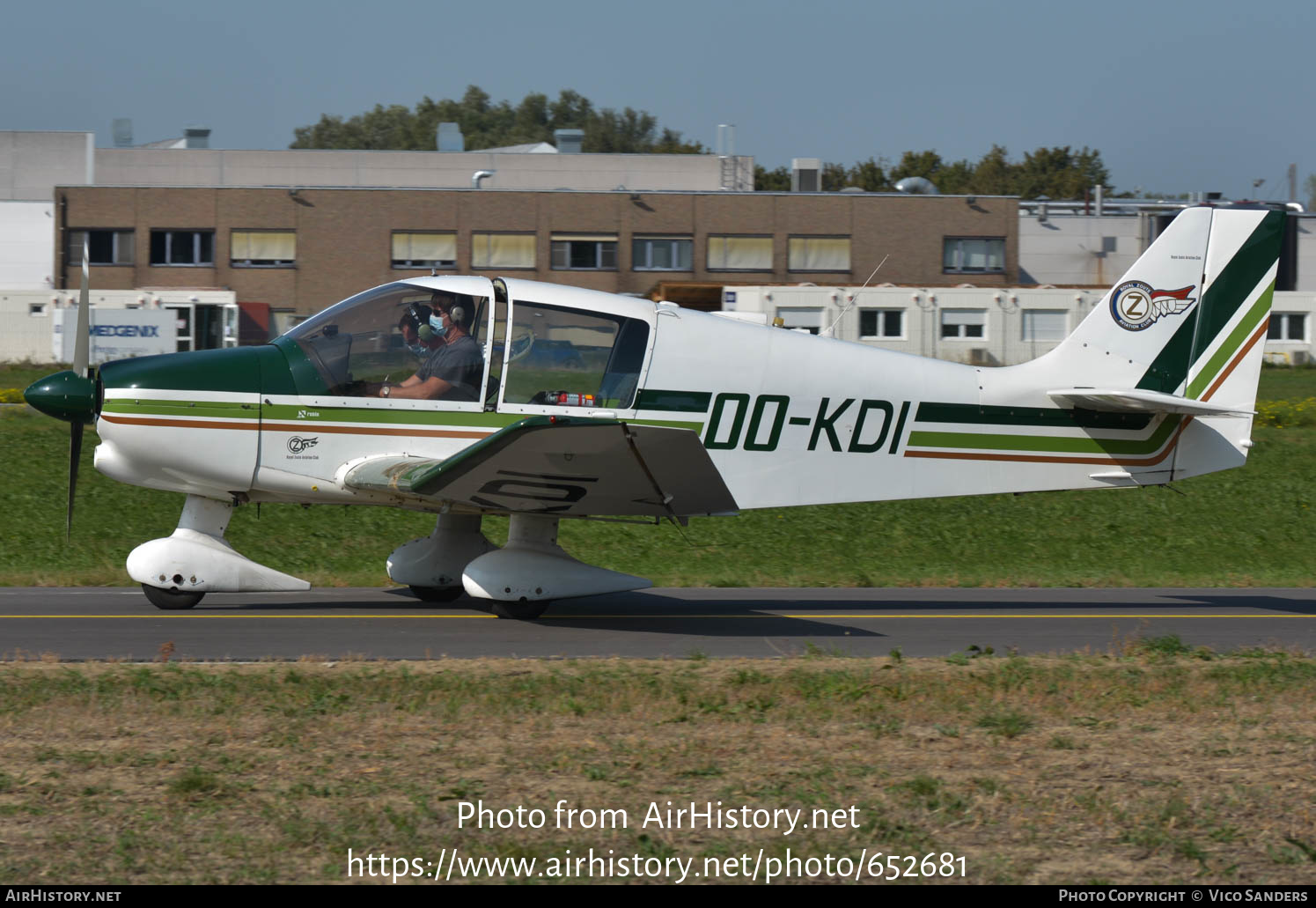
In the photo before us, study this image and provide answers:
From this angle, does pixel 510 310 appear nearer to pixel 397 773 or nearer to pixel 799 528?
pixel 397 773

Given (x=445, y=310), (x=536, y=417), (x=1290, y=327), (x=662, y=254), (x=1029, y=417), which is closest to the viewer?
(x=536, y=417)

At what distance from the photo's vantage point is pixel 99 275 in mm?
45312

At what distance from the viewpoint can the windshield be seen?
30.9 ft

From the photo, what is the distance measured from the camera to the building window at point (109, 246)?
45219 mm

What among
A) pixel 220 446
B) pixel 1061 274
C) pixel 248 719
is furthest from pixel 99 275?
pixel 248 719

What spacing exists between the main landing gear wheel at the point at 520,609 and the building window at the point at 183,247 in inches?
1539

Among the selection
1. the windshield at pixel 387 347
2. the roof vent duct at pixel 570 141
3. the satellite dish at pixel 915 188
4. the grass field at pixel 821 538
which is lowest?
the grass field at pixel 821 538

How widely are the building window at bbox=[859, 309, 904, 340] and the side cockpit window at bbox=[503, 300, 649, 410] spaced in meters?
31.9

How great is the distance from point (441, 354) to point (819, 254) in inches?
1578

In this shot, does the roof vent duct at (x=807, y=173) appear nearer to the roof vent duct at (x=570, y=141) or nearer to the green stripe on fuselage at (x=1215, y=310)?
the roof vent duct at (x=570, y=141)

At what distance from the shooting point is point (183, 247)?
45406 mm

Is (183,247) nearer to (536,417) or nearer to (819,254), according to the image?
(819,254)

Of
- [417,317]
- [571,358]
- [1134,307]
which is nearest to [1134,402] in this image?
[1134,307]

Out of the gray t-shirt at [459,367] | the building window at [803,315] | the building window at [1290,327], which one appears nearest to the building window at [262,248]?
the building window at [803,315]
